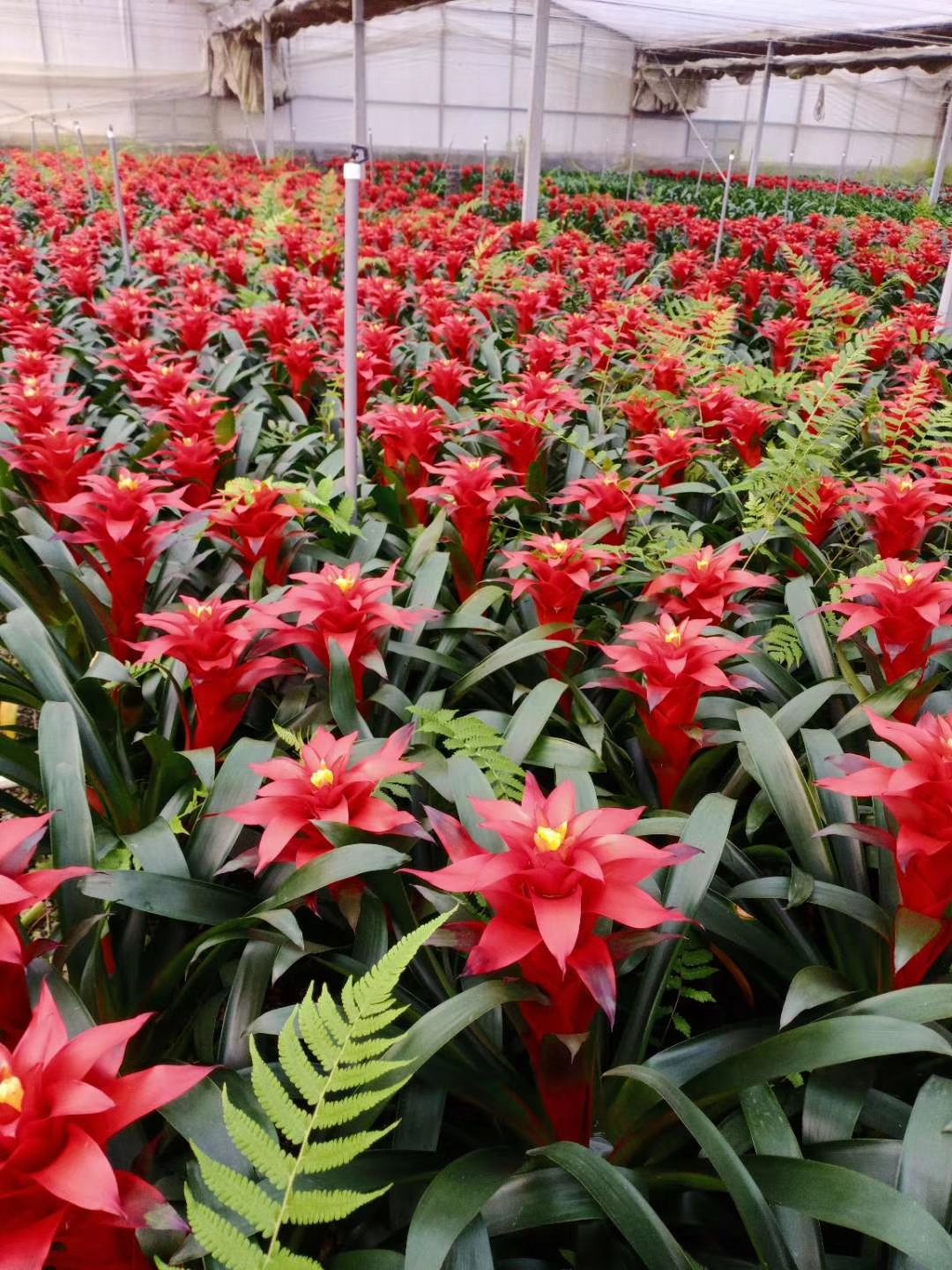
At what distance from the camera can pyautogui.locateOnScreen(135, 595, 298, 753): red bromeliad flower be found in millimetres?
1375

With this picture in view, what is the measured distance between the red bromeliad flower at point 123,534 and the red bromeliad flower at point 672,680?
94cm

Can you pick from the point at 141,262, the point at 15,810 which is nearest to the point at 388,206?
the point at 141,262

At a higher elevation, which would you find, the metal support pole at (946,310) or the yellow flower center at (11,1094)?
the metal support pole at (946,310)

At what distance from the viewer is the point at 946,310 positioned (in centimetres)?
411

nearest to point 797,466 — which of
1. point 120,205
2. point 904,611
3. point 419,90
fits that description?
point 904,611

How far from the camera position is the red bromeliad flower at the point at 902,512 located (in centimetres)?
195

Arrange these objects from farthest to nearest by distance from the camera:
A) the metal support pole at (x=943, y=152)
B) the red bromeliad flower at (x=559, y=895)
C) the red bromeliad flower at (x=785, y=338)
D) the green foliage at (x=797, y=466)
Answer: the metal support pole at (x=943, y=152)
the red bromeliad flower at (x=785, y=338)
the green foliage at (x=797, y=466)
the red bromeliad flower at (x=559, y=895)

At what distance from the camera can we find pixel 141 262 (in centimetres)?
513

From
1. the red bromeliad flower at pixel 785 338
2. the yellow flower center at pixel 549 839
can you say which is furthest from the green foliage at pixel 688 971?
the red bromeliad flower at pixel 785 338

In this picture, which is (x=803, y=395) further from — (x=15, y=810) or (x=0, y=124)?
(x=0, y=124)

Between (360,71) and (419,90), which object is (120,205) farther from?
(419,90)

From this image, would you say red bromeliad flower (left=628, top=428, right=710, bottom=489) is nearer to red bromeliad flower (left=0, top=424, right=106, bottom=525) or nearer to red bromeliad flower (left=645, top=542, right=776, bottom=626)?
red bromeliad flower (left=645, top=542, right=776, bottom=626)

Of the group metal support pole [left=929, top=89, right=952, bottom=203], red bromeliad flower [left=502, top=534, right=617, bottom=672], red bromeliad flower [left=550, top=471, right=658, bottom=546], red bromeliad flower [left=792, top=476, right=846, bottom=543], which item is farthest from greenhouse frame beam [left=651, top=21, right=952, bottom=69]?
red bromeliad flower [left=502, top=534, right=617, bottom=672]

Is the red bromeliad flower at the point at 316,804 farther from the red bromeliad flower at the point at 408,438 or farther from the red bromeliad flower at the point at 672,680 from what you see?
the red bromeliad flower at the point at 408,438
